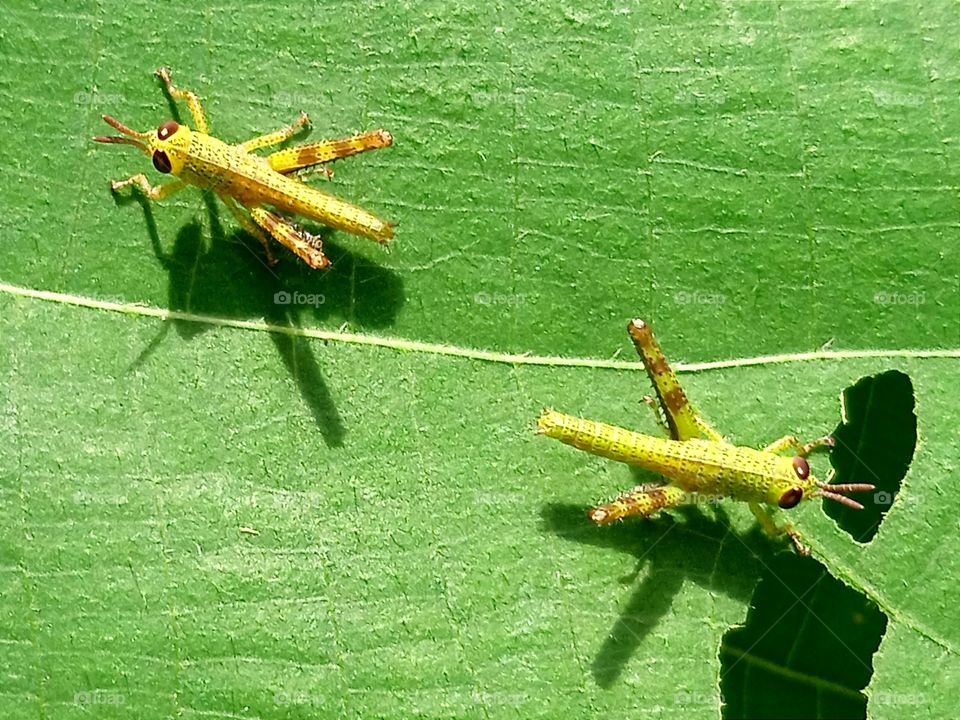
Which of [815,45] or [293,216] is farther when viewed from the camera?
[293,216]

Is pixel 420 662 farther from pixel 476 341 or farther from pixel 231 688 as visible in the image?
pixel 476 341

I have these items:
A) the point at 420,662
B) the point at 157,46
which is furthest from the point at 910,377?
the point at 157,46

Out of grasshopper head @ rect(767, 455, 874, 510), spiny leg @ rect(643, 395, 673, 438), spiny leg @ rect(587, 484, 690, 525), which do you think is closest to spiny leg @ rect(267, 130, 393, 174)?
spiny leg @ rect(643, 395, 673, 438)

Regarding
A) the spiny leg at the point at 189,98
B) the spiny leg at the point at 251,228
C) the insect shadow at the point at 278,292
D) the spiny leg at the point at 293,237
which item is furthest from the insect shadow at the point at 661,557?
the spiny leg at the point at 189,98

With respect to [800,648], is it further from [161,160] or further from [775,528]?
[161,160]

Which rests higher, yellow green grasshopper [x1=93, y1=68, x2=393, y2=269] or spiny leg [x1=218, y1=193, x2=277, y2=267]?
yellow green grasshopper [x1=93, y1=68, x2=393, y2=269]

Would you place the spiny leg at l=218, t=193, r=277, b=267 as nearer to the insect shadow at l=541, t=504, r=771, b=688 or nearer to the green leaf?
the green leaf
